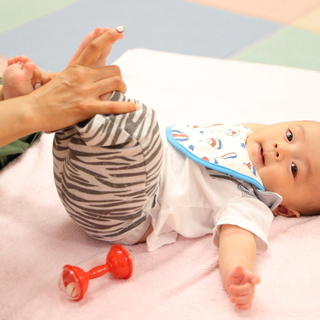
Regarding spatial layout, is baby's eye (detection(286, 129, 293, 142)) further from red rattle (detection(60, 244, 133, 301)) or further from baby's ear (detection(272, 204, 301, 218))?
red rattle (detection(60, 244, 133, 301))

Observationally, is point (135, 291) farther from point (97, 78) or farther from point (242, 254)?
point (97, 78)

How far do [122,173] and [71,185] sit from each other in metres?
0.11

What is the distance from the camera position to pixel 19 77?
89cm

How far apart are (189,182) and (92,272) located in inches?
11.5

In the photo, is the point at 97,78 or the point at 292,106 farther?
the point at 292,106

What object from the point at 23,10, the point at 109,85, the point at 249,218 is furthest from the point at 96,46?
the point at 23,10

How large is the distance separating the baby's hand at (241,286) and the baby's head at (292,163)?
0.99ft

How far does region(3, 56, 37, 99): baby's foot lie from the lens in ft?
→ 2.91

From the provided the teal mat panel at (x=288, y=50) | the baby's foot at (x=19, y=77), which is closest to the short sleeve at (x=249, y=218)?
the baby's foot at (x=19, y=77)

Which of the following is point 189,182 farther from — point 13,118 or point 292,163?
point 13,118

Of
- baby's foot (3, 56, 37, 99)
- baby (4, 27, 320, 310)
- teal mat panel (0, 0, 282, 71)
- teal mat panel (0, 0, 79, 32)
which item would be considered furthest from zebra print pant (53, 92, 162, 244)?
teal mat panel (0, 0, 79, 32)

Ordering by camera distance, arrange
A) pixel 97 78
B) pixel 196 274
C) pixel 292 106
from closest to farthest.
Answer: pixel 97 78 → pixel 196 274 → pixel 292 106

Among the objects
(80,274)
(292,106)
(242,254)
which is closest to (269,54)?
(292,106)

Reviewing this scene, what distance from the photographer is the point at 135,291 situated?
94 centimetres
